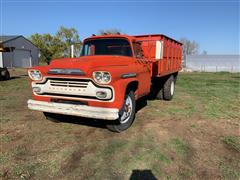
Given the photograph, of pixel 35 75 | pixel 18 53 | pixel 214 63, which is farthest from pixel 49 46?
pixel 35 75

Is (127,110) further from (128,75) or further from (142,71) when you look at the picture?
(142,71)

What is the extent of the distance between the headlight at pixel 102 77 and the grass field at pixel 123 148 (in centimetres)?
117

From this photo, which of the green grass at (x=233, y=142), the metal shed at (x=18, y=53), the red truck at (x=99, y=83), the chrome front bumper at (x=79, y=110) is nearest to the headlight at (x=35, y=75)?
the red truck at (x=99, y=83)

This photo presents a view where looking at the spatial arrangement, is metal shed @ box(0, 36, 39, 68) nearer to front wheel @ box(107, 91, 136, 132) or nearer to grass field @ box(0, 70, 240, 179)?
grass field @ box(0, 70, 240, 179)

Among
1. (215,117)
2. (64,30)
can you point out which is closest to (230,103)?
(215,117)

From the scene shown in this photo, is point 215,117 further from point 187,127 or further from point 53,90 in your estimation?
point 53,90

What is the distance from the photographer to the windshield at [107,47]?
218 inches

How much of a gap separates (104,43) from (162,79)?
3.26 m

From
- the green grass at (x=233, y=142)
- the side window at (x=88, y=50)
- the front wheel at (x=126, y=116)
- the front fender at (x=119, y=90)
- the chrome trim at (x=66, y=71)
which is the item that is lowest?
the green grass at (x=233, y=142)

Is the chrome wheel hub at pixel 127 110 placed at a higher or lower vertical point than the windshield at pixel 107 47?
lower

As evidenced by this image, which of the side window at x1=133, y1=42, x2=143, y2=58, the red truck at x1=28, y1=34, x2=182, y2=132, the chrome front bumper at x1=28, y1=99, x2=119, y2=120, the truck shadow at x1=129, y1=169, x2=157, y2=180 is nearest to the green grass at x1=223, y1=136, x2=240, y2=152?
the truck shadow at x1=129, y1=169, x2=157, y2=180

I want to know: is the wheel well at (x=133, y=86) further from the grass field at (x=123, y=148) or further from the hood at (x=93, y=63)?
the grass field at (x=123, y=148)

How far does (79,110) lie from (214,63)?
1812 inches

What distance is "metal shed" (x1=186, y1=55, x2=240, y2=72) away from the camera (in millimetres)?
43469
